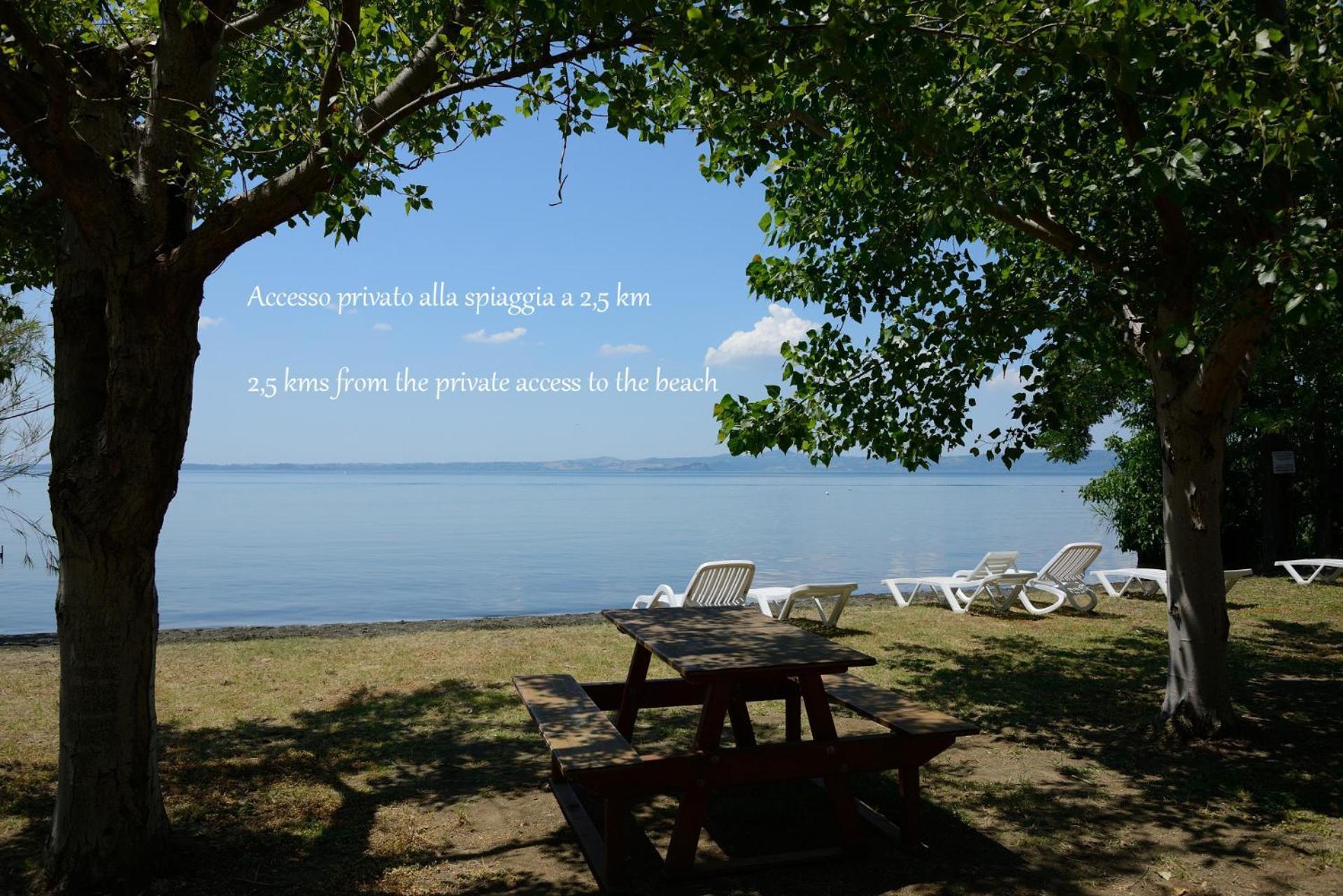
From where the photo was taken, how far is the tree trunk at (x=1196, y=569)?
264 inches

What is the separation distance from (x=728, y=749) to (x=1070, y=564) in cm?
1057

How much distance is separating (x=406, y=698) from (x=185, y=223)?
502cm

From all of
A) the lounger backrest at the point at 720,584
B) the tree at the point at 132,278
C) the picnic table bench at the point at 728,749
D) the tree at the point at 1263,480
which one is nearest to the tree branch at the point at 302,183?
the tree at the point at 132,278

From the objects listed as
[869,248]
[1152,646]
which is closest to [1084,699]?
[1152,646]

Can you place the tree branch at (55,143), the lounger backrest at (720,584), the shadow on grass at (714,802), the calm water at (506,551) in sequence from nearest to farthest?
the tree branch at (55,143) → the shadow on grass at (714,802) → the lounger backrest at (720,584) → the calm water at (506,551)

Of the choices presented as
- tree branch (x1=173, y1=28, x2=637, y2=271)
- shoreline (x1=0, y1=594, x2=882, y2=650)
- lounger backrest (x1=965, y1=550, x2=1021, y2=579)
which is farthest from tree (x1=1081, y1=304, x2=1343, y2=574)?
tree branch (x1=173, y1=28, x2=637, y2=271)

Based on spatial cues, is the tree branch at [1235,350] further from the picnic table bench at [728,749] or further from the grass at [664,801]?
the picnic table bench at [728,749]

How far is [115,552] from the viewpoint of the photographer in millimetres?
4453

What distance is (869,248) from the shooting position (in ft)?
25.1

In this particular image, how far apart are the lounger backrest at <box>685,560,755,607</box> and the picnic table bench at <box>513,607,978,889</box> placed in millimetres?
5039

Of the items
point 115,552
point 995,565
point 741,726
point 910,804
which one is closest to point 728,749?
point 910,804

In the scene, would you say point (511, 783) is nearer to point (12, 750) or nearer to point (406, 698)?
point (406, 698)

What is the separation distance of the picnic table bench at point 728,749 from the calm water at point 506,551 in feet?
39.7

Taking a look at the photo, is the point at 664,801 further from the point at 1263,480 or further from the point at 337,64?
the point at 1263,480
